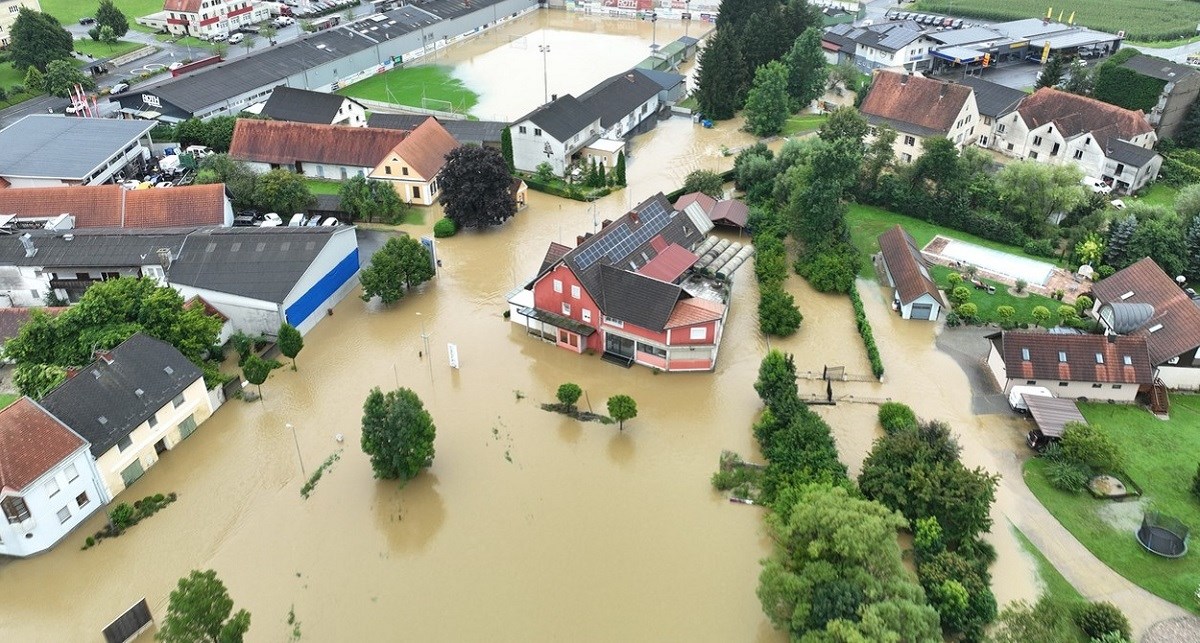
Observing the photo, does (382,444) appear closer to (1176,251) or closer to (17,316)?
(17,316)

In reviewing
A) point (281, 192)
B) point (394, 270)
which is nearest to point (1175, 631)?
point (394, 270)

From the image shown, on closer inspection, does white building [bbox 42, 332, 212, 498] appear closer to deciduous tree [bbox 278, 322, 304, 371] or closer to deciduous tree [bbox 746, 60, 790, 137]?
deciduous tree [bbox 278, 322, 304, 371]

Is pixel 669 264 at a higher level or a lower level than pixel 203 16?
lower

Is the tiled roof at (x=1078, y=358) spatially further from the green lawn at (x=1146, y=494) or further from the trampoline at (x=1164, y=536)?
the trampoline at (x=1164, y=536)

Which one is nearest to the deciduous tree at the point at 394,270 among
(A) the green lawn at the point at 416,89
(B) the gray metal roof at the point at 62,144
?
(B) the gray metal roof at the point at 62,144

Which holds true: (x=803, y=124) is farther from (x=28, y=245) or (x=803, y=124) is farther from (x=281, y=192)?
(x=28, y=245)

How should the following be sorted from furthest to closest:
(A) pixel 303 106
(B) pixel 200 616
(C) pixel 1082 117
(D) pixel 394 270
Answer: (A) pixel 303 106 < (C) pixel 1082 117 < (D) pixel 394 270 < (B) pixel 200 616
